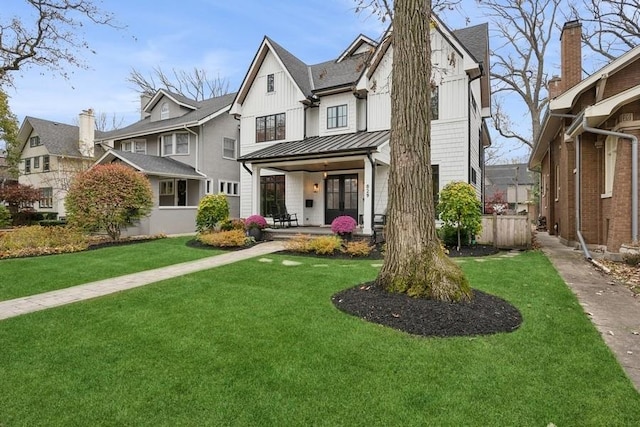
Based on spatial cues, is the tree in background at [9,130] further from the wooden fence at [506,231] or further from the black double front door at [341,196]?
the wooden fence at [506,231]

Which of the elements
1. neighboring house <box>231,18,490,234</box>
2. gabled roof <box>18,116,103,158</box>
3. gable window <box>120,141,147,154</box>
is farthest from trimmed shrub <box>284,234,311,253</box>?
gabled roof <box>18,116,103,158</box>

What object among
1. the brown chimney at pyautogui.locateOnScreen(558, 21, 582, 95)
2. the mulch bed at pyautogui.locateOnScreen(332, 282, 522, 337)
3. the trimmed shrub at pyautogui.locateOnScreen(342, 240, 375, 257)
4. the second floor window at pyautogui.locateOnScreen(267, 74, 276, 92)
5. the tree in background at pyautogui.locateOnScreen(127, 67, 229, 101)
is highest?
the tree in background at pyautogui.locateOnScreen(127, 67, 229, 101)

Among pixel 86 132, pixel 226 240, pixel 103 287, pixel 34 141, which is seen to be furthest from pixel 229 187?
pixel 34 141

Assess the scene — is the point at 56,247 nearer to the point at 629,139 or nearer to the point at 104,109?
the point at 629,139

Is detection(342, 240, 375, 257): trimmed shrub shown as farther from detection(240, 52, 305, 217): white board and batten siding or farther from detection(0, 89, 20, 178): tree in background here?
detection(0, 89, 20, 178): tree in background

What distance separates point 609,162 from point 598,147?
24.0 inches

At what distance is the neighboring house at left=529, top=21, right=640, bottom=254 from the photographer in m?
8.05

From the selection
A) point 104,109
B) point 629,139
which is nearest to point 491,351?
point 629,139

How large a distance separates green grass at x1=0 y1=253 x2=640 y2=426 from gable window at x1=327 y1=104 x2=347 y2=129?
11613 millimetres

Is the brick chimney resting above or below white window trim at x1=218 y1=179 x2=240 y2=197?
above

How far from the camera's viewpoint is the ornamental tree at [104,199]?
12.3 m

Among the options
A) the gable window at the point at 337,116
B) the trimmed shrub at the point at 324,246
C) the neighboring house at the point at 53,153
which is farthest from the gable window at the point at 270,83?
the neighboring house at the point at 53,153

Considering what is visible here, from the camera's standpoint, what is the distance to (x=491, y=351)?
3369 millimetres

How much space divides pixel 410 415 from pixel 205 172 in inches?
770
